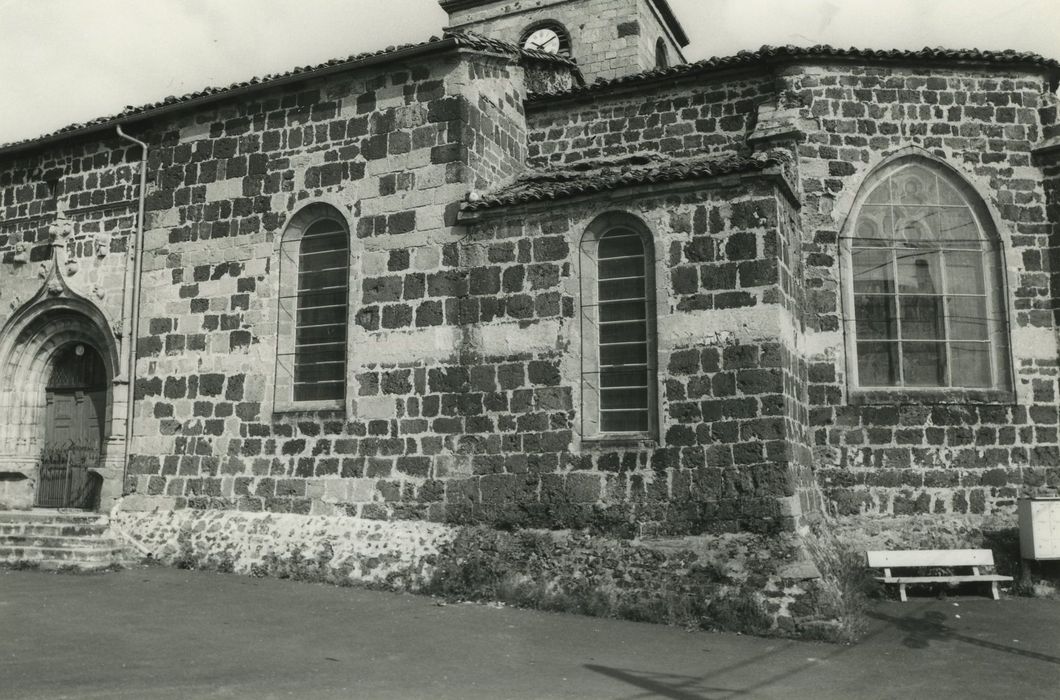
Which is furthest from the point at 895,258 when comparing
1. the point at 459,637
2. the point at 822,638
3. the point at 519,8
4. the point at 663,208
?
the point at 519,8

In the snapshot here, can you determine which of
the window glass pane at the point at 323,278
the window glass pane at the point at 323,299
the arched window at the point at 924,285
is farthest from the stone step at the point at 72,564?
the arched window at the point at 924,285

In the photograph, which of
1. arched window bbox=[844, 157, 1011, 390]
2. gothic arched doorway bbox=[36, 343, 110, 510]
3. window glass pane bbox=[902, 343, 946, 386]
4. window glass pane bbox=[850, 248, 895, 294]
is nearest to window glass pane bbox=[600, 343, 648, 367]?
arched window bbox=[844, 157, 1011, 390]

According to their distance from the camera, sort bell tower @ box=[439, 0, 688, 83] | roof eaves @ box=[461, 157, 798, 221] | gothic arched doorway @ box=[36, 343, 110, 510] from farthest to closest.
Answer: bell tower @ box=[439, 0, 688, 83]
gothic arched doorway @ box=[36, 343, 110, 510]
roof eaves @ box=[461, 157, 798, 221]

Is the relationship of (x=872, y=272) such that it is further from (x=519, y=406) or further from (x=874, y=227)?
(x=519, y=406)

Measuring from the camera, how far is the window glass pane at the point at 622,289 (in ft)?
35.0

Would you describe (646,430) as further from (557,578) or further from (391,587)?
(391,587)

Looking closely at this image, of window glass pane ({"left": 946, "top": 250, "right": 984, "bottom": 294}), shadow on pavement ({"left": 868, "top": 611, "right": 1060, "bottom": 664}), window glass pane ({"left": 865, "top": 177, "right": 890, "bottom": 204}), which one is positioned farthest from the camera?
window glass pane ({"left": 865, "top": 177, "right": 890, "bottom": 204})

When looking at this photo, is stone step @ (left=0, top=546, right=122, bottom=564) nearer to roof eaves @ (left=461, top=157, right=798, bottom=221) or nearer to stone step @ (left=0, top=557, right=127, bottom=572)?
stone step @ (left=0, top=557, right=127, bottom=572)

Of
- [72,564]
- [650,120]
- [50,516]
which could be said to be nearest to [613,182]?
[650,120]

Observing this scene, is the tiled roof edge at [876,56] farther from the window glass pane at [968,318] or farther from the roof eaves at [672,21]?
the roof eaves at [672,21]

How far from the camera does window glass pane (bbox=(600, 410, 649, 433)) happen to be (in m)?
10.5

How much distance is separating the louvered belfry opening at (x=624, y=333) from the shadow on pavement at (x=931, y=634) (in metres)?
3.10

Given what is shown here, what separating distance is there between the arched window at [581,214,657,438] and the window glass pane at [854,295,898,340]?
3047 millimetres

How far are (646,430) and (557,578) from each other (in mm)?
1817
